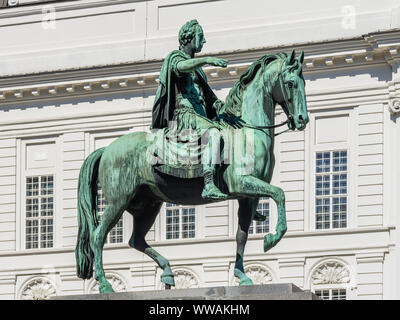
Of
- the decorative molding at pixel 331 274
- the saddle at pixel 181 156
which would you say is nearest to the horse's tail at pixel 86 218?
the saddle at pixel 181 156

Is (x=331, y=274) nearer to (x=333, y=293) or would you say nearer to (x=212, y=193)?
(x=333, y=293)

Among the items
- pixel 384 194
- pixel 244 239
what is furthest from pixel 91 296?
pixel 384 194

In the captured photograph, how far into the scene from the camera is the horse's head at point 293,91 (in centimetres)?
2586

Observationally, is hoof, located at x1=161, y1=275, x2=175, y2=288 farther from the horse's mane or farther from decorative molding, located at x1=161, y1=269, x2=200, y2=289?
decorative molding, located at x1=161, y1=269, x2=200, y2=289

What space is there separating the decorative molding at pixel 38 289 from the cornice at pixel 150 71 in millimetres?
4619

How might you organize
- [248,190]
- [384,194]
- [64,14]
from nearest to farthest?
[248,190] → [384,194] → [64,14]

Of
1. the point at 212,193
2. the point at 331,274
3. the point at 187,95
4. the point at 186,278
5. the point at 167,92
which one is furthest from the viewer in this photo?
the point at 186,278

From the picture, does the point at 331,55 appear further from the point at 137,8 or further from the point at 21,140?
the point at 21,140

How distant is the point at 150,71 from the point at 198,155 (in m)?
27.3

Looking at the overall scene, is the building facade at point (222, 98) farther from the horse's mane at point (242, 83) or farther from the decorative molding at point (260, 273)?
the horse's mane at point (242, 83)

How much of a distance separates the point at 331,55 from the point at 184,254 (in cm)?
603

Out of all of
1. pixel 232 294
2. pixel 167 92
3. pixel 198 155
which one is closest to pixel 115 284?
pixel 167 92

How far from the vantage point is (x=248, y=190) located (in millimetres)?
25547

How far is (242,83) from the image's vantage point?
2636 cm
